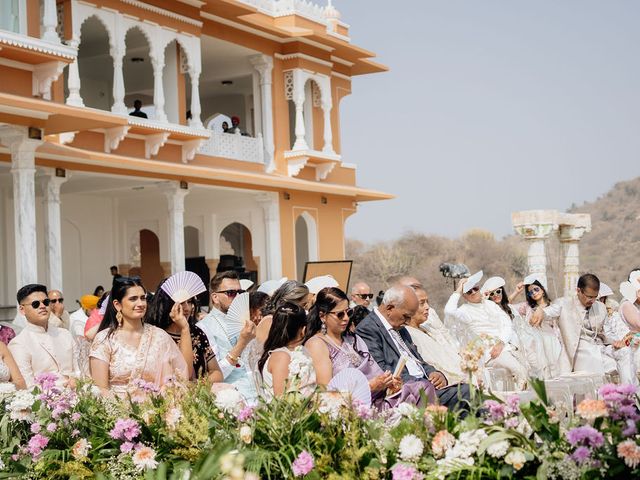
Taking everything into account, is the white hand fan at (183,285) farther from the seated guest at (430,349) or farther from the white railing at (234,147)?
the white railing at (234,147)

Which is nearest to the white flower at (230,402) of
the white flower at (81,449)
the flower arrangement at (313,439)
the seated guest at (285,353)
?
the flower arrangement at (313,439)

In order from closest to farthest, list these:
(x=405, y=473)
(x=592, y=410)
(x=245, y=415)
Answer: (x=592, y=410)
(x=405, y=473)
(x=245, y=415)

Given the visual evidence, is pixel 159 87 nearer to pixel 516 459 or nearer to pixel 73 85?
pixel 73 85

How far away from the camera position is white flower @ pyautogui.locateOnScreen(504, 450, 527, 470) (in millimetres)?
3641

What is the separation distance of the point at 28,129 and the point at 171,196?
5977mm

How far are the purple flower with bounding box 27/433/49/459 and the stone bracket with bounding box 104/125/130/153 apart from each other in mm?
12076

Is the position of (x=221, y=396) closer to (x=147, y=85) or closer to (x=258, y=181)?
(x=258, y=181)

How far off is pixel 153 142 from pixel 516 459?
1496cm

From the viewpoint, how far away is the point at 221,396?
15.2 feet

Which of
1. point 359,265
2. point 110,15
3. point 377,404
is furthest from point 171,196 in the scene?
point 359,265

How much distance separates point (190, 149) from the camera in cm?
1881

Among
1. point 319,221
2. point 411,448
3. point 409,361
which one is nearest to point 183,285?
point 409,361

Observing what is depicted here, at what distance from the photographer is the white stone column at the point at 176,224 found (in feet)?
60.9

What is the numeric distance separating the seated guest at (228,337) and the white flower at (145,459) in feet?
7.12
